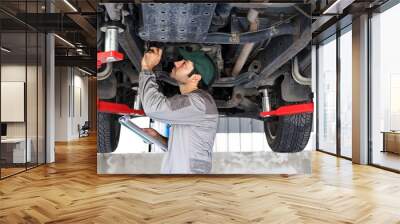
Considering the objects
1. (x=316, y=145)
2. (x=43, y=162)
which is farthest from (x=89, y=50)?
(x=316, y=145)

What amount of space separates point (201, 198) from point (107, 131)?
2105 mm

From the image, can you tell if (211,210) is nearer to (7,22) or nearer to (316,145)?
(7,22)

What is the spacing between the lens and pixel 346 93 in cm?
848

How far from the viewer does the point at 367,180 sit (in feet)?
18.6

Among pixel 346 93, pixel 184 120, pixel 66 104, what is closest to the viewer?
pixel 184 120

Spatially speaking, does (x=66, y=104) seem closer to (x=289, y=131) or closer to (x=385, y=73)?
(x=289, y=131)

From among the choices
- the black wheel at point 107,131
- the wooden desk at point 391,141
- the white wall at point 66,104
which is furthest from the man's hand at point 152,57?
the white wall at point 66,104

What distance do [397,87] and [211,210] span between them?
4.59 m

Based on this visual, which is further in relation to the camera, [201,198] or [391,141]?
[391,141]

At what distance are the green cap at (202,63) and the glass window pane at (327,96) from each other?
4.65 m

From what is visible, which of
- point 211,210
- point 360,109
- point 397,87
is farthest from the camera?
point 360,109

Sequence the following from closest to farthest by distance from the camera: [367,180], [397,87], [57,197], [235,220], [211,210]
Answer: [235,220]
[211,210]
[57,197]
[367,180]
[397,87]

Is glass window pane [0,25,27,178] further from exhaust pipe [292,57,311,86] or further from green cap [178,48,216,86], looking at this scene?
exhaust pipe [292,57,311,86]

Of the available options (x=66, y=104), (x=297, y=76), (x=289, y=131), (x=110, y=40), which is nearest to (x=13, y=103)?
(x=110, y=40)
